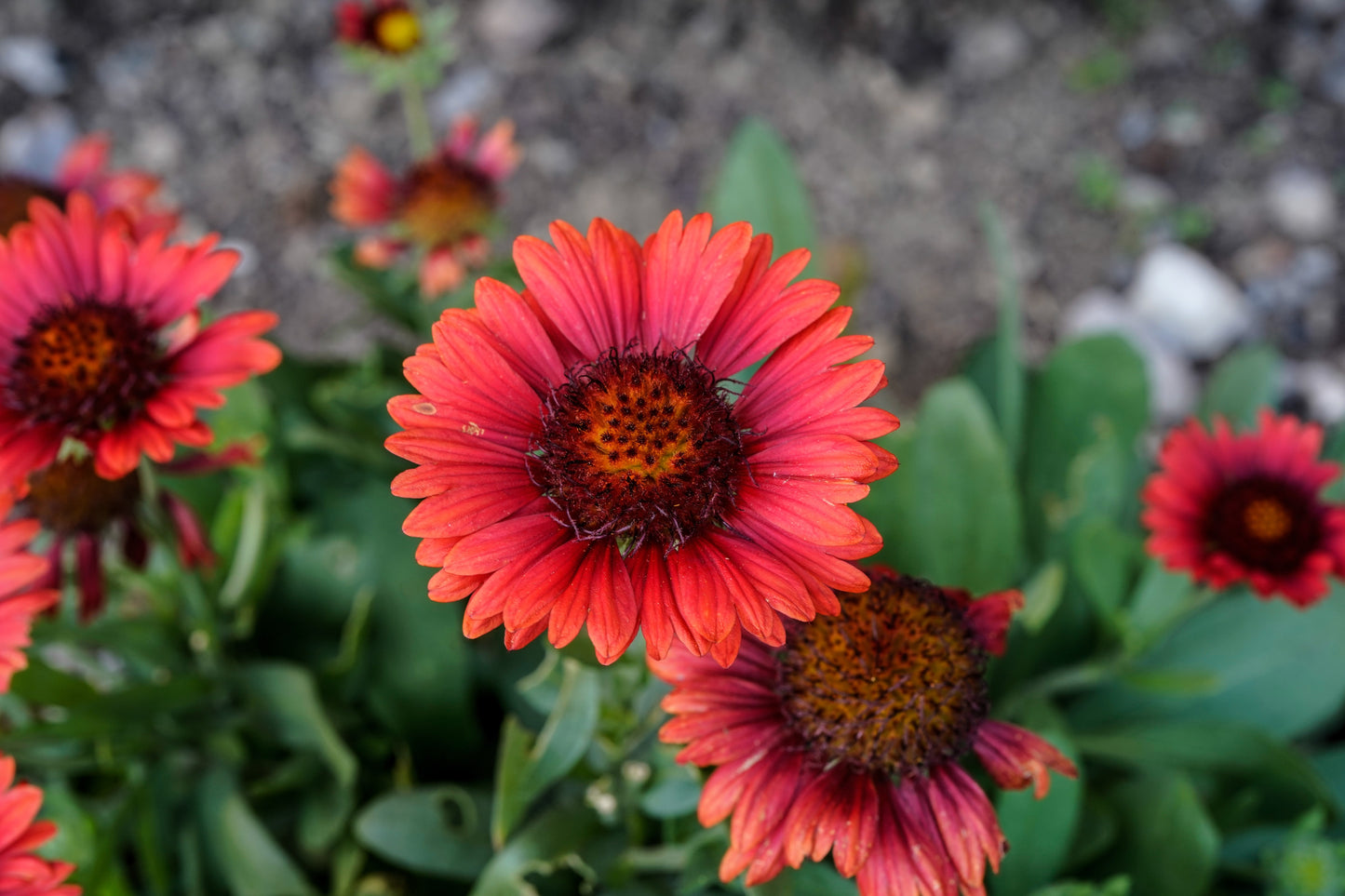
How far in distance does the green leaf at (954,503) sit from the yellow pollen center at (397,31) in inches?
44.0

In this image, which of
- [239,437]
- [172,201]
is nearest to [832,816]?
[239,437]

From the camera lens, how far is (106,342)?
3.57 feet

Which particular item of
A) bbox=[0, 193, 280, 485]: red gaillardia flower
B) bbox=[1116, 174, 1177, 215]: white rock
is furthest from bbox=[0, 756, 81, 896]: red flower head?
bbox=[1116, 174, 1177, 215]: white rock

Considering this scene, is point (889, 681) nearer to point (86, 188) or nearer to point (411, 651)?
point (411, 651)

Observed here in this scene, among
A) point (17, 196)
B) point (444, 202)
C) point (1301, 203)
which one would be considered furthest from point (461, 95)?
point (1301, 203)

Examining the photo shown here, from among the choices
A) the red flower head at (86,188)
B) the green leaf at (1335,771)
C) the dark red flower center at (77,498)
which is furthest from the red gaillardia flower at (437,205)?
the green leaf at (1335,771)

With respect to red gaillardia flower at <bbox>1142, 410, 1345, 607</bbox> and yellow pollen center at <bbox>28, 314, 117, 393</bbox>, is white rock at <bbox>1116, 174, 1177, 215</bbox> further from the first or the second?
yellow pollen center at <bbox>28, 314, 117, 393</bbox>

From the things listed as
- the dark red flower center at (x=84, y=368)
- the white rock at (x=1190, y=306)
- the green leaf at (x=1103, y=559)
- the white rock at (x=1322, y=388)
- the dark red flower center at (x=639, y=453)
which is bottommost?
the green leaf at (x=1103, y=559)

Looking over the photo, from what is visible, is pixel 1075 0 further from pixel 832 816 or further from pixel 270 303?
pixel 832 816

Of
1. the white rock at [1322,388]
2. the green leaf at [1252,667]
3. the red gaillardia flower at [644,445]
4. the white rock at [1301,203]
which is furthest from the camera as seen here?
the white rock at [1301,203]

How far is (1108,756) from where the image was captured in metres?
1.72

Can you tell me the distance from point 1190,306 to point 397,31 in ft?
6.42

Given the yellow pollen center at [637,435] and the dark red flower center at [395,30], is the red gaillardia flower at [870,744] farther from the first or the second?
the dark red flower center at [395,30]

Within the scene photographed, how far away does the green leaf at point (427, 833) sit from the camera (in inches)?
52.3
